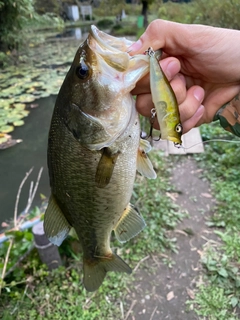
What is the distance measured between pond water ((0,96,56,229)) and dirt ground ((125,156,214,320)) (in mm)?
1735

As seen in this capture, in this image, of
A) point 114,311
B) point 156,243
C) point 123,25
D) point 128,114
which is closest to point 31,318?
point 114,311

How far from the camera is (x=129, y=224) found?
1.61 meters

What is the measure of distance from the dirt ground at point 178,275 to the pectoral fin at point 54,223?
139cm

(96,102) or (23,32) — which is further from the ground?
(96,102)

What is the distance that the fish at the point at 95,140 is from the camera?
117 centimetres

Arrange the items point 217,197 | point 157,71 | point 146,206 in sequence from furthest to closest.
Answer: point 217,197 < point 146,206 < point 157,71

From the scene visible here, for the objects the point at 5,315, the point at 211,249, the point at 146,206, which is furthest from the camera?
the point at 146,206

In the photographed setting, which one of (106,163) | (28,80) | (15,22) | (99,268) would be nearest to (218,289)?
(99,268)

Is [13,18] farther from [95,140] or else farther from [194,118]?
[95,140]

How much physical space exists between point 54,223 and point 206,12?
28.0 feet

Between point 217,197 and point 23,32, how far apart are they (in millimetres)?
7728

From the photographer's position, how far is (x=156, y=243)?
3.13 metres

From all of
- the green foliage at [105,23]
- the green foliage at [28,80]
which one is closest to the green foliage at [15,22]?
the green foliage at [28,80]

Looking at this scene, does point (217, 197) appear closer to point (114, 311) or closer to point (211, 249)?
point (211, 249)
